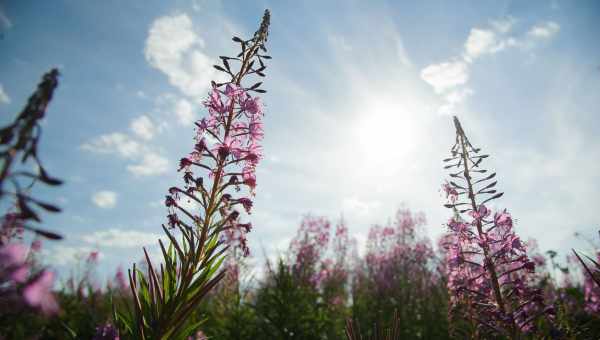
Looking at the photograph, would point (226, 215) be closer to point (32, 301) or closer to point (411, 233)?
point (32, 301)

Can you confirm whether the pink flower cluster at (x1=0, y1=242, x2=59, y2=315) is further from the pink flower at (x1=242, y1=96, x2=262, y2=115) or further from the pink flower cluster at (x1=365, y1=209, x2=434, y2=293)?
the pink flower cluster at (x1=365, y1=209, x2=434, y2=293)

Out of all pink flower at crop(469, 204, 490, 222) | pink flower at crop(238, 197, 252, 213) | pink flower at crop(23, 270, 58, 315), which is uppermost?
pink flower at crop(469, 204, 490, 222)

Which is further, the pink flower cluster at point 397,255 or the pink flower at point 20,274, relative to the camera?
the pink flower cluster at point 397,255

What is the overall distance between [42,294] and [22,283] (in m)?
0.13

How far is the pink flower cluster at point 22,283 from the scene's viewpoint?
1145 millimetres

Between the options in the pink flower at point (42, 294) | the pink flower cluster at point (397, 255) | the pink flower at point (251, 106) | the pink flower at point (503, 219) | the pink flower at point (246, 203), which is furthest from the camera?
the pink flower cluster at point (397, 255)

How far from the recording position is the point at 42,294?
1.17 meters

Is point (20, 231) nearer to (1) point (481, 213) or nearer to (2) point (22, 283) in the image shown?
(2) point (22, 283)

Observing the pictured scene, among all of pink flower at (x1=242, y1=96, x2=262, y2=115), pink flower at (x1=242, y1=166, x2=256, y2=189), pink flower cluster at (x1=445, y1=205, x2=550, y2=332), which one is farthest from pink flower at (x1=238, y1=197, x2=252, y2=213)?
pink flower cluster at (x1=445, y1=205, x2=550, y2=332)

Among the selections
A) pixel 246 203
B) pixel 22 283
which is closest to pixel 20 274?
pixel 22 283

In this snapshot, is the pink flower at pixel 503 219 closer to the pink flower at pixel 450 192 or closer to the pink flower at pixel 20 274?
the pink flower at pixel 450 192

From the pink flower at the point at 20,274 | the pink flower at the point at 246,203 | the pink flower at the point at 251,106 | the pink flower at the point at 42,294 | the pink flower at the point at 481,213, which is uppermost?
the pink flower at the point at 251,106

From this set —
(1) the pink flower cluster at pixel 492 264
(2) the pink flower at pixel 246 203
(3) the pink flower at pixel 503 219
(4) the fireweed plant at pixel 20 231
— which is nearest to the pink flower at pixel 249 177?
(2) the pink flower at pixel 246 203

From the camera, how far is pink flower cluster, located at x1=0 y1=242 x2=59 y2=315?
3.76ft
